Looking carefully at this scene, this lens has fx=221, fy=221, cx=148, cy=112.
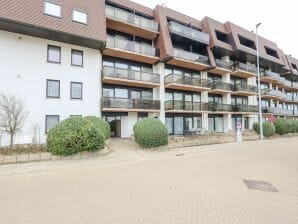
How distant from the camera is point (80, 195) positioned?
674cm

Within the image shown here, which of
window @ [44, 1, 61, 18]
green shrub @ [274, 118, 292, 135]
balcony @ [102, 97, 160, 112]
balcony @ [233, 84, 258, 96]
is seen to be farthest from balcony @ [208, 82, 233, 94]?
window @ [44, 1, 61, 18]

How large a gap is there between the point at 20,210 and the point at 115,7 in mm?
21768

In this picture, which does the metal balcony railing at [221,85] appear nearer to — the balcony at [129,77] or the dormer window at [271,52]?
the balcony at [129,77]

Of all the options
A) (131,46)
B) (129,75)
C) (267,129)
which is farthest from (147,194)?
(267,129)

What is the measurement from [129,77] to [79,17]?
6.93 meters

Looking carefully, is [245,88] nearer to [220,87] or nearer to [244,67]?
[244,67]

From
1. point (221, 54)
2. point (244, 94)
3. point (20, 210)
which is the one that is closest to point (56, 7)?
point (20, 210)

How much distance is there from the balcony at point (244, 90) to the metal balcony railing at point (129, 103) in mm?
13908

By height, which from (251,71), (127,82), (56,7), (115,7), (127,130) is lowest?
(127,130)

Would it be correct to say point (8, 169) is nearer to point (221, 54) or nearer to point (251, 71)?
point (221, 54)

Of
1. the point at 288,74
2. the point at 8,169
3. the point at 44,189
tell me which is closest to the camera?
the point at 44,189

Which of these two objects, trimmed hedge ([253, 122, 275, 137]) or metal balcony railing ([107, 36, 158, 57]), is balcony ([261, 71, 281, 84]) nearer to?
trimmed hedge ([253, 122, 275, 137])

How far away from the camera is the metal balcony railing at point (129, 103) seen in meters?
21.1

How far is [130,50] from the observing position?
22.1 meters
